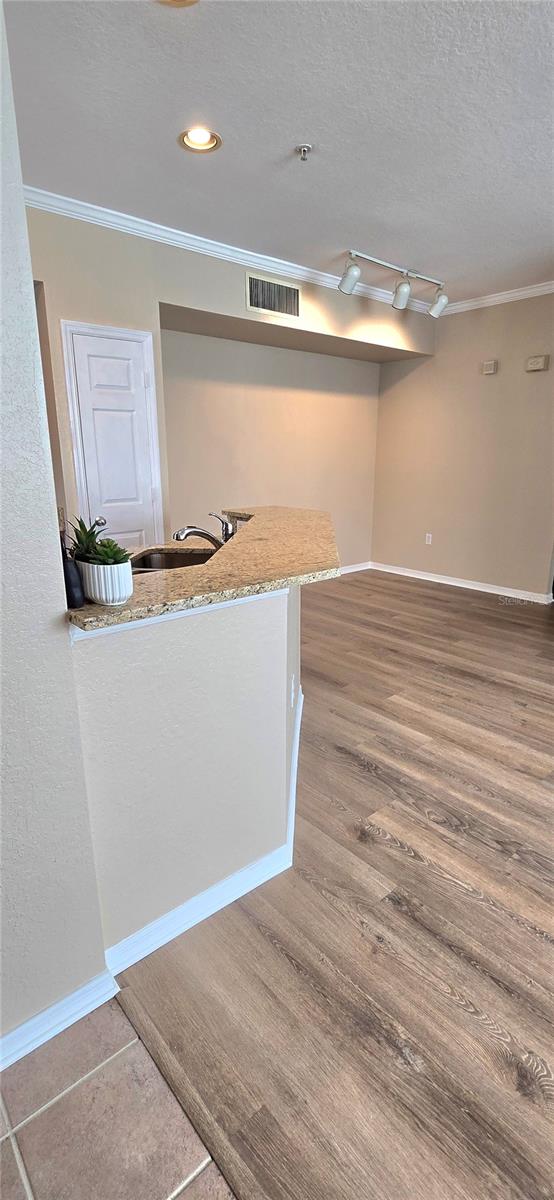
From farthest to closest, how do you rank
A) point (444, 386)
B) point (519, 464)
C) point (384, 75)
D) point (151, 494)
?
1. point (444, 386)
2. point (519, 464)
3. point (151, 494)
4. point (384, 75)

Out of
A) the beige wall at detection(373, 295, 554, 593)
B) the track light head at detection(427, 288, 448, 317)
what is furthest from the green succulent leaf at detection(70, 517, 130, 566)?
the beige wall at detection(373, 295, 554, 593)

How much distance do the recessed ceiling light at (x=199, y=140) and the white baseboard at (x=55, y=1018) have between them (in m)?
2.95

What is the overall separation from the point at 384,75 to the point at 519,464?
3.39 meters

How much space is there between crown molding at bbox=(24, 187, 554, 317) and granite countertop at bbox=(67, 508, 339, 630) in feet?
7.06

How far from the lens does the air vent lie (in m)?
3.66

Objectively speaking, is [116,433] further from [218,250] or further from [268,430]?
[268,430]

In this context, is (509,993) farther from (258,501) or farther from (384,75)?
(258,501)

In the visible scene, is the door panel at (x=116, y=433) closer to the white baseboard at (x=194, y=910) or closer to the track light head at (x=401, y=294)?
the track light head at (x=401, y=294)

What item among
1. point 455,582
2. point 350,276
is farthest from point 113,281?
point 455,582

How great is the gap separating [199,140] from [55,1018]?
10.0 ft

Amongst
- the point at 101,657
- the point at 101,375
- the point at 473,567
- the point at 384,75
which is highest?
the point at 384,75

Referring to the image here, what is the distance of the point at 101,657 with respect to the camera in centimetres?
120

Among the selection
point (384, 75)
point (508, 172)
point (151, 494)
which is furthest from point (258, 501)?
point (384, 75)

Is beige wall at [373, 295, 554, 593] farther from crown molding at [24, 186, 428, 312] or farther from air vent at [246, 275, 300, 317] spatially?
air vent at [246, 275, 300, 317]
